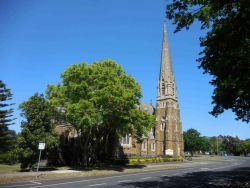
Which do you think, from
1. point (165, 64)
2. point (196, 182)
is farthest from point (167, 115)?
point (196, 182)

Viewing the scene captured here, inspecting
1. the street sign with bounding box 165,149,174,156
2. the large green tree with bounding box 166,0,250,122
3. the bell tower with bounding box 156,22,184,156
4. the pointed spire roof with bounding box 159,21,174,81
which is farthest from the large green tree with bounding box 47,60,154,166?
the pointed spire roof with bounding box 159,21,174,81

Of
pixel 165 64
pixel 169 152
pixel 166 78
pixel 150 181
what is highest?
pixel 165 64

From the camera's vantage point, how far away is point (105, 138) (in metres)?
42.3

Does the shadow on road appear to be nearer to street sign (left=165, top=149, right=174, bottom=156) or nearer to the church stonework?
the church stonework

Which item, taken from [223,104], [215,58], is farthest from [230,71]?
[223,104]

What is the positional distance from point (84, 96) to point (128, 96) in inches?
196

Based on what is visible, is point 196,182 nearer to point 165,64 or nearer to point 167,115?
point 167,115

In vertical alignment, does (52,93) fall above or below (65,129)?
above

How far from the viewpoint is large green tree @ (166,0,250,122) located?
12.0 metres

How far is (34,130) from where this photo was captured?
26.8 metres

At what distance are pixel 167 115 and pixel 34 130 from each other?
42.4 meters

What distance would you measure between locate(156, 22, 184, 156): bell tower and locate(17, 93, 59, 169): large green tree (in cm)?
3863

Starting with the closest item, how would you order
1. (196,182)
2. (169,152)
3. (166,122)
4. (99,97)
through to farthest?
(196,182) → (99,97) → (169,152) → (166,122)

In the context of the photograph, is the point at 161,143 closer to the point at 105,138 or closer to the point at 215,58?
the point at 105,138
